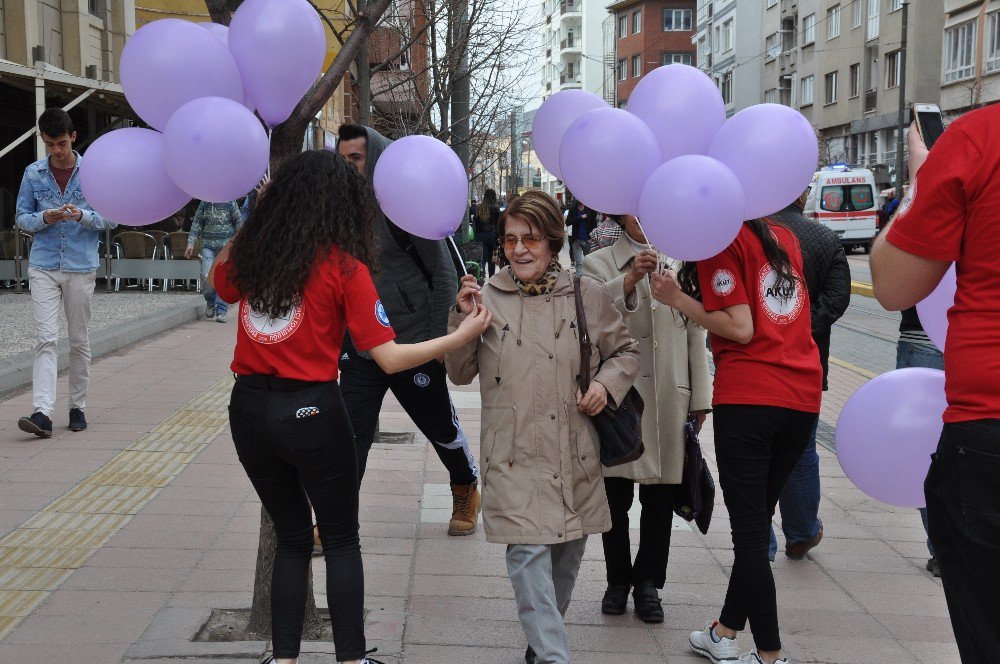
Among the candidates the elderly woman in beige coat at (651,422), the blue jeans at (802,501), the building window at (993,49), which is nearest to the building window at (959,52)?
the building window at (993,49)

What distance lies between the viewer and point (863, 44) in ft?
164

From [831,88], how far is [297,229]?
181 feet

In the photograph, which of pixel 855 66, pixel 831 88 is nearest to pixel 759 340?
pixel 855 66

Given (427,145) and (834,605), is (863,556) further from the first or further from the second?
(427,145)

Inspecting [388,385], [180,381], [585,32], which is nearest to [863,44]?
[180,381]

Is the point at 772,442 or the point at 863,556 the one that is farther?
the point at 863,556

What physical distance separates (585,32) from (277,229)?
11632 centimetres

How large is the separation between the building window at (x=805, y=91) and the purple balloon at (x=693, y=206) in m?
56.9

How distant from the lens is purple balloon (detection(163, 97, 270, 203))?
125 inches

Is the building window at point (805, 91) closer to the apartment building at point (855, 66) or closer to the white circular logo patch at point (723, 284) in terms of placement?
the apartment building at point (855, 66)

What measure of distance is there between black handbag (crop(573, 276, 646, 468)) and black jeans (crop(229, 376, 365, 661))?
85 cm

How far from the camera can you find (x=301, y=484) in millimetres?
3461

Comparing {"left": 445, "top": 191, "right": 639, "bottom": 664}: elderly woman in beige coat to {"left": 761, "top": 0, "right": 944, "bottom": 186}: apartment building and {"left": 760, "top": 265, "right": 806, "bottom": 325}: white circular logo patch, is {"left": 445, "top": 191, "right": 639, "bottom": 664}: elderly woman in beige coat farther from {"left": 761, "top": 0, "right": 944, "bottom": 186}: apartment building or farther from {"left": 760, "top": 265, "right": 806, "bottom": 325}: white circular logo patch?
{"left": 761, "top": 0, "right": 944, "bottom": 186}: apartment building

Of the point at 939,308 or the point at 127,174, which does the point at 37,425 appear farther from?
the point at 939,308
